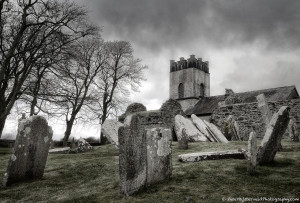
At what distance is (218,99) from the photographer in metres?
31.5

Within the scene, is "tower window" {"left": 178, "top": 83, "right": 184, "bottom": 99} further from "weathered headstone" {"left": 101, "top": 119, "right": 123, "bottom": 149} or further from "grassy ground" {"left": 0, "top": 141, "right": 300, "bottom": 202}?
"grassy ground" {"left": 0, "top": 141, "right": 300, "bottom": 202}

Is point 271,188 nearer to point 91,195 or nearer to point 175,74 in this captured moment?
point 91,195

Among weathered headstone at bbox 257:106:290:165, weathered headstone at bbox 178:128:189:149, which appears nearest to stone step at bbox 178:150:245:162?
weathered headstone at bbox 257:106:290:165

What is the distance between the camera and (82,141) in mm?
11547

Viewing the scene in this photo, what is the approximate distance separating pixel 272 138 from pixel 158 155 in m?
2.47

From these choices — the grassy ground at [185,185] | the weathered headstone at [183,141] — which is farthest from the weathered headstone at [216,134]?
the grassy ground at [185,185]

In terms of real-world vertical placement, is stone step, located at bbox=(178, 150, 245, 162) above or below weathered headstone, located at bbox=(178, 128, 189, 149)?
below

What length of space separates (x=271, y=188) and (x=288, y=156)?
2.69 m

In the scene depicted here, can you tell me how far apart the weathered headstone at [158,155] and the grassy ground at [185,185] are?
0.52 feet

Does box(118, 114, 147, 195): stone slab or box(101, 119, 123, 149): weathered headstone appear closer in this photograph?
box(118, 114, 147, 195): stone slab

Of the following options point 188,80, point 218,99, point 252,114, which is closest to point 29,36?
point 252,114

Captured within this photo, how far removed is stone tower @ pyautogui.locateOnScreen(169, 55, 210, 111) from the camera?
45.4m

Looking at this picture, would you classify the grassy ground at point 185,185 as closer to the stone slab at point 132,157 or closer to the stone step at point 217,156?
the stone slab at point 132,157

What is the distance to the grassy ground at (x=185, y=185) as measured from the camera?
147 inches
